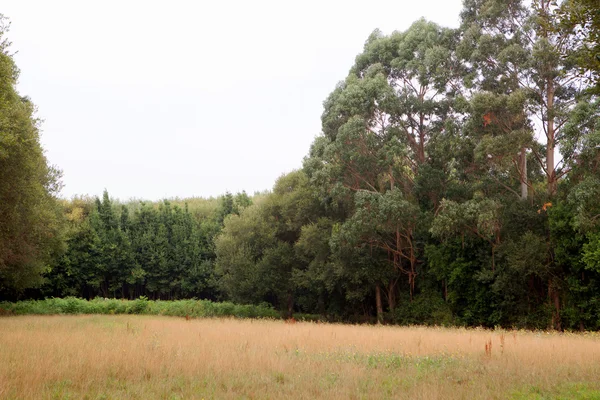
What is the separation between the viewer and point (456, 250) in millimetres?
30078

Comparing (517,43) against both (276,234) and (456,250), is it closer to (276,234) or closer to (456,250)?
(456,250)

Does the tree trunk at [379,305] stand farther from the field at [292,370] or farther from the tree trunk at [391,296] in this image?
the field at [292,370]

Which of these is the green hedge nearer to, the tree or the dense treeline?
the tree

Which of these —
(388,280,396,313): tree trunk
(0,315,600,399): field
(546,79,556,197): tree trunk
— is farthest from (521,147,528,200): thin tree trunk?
(0,315,600,399): field

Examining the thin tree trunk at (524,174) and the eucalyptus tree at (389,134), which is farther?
the eucalyptus tree at (389,134)

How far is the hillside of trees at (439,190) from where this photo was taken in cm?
2358

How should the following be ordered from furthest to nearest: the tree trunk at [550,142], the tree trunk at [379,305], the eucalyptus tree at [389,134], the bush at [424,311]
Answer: the tree trunk at [379,305] → the bush at [424,311] → the eucalyptus tree at [389,134] → the tree trunk at [550,142]

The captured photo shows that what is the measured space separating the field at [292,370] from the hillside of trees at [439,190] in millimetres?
8857

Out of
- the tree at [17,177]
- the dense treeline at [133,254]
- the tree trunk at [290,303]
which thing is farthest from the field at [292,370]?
the dense treeline at [133,254]

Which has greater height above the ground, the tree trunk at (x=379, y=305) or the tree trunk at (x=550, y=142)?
the tree trunk at (x=550, y=142)

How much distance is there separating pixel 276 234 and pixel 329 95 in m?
13.9

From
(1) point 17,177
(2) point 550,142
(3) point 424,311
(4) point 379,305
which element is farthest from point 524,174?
(1) point 17,177

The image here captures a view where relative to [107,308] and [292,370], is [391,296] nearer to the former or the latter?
[107,308]

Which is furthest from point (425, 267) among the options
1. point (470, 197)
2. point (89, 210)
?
point (89, 210)
